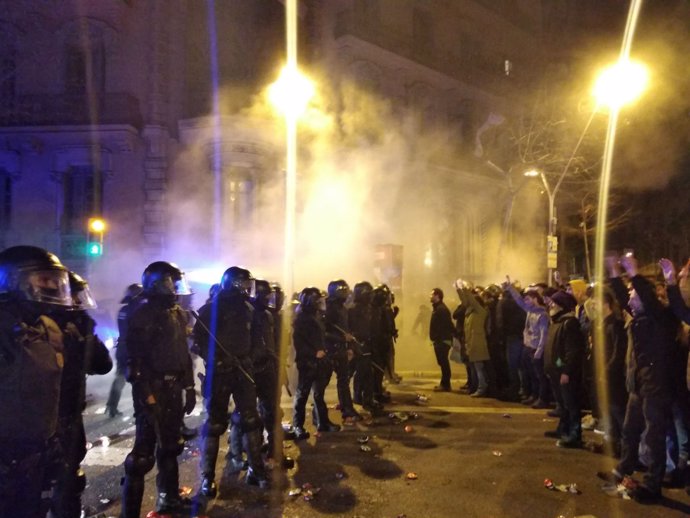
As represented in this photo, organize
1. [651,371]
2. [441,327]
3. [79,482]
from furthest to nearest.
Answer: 1. [441,327]
2. [651,371]
3. [79,482]

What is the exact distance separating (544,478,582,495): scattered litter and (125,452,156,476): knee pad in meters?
3.16

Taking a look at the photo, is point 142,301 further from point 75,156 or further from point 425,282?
point 425,282

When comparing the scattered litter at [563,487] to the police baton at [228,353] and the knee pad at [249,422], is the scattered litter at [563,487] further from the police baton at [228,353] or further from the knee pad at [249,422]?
the police baton at [228,353]

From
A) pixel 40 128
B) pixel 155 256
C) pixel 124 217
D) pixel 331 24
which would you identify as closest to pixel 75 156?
pixel 40 128

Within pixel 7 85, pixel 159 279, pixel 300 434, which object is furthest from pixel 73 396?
pixel 7 85

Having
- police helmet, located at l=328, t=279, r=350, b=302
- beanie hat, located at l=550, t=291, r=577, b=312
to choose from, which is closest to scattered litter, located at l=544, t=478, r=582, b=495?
beanie hat, located at l=550, t=291, r=577, b=312

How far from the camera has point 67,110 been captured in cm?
1469

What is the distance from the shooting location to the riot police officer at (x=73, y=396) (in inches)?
122

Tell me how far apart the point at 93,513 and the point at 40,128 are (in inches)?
539

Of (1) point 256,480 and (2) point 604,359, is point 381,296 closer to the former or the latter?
(2) point 604,359

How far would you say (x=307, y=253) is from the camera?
1591 centimetres

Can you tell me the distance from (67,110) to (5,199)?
3.21 meters

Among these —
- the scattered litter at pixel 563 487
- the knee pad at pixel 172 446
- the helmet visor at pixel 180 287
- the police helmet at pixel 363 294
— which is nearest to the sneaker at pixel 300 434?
the police helmet at pixel 363 294

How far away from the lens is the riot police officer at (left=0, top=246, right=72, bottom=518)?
97.3 inches
